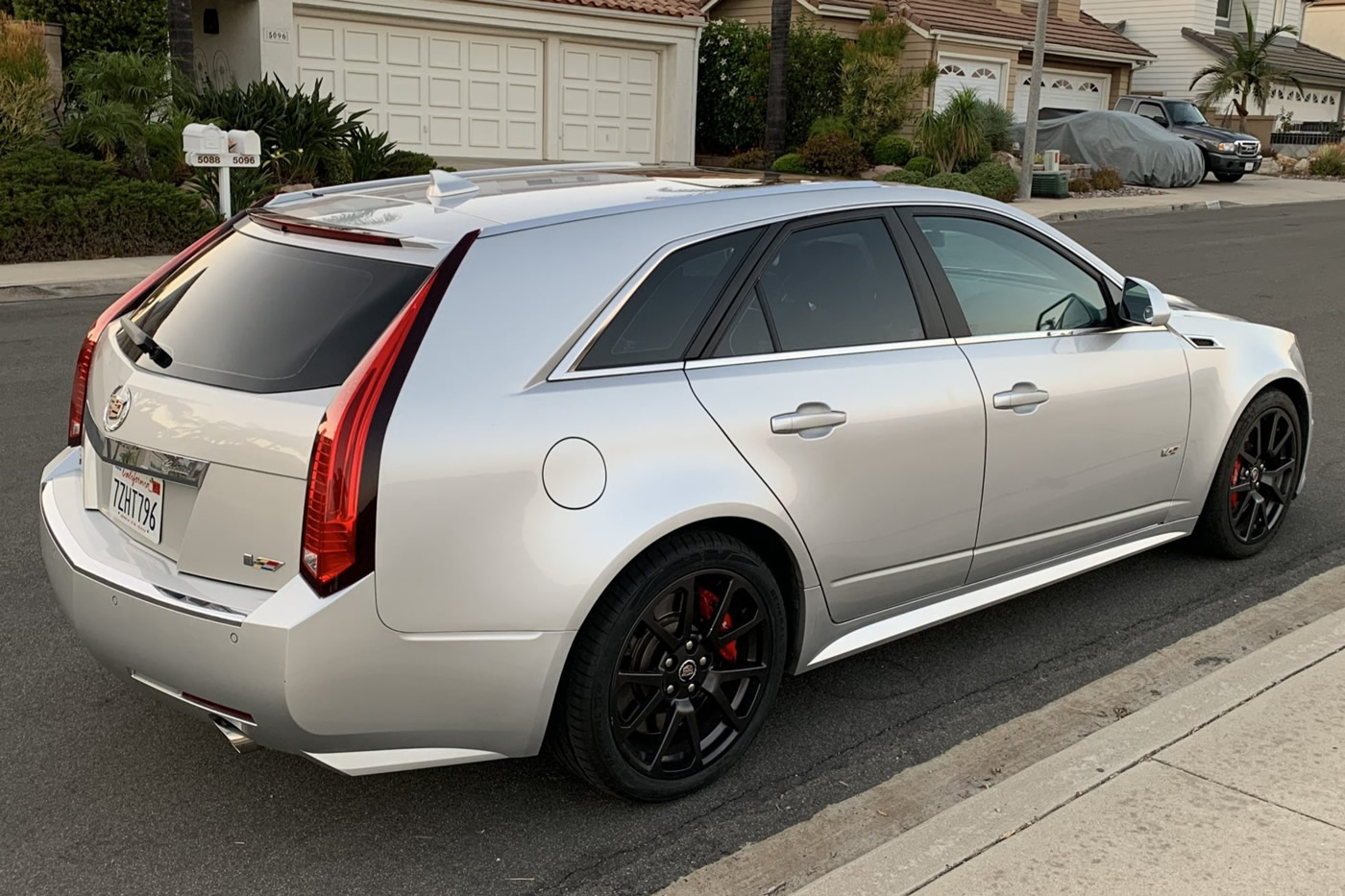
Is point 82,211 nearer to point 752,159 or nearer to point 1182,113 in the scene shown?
point 752,159

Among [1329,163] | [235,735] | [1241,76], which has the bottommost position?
[235,735]

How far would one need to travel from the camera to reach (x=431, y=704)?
124 inches

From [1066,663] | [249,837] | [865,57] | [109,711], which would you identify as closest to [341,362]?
[249,837]

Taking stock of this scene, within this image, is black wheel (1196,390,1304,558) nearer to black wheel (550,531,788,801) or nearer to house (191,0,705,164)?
black wheel (550,531,788,801)

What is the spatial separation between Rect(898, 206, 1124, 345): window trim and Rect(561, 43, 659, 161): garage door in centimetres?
2189

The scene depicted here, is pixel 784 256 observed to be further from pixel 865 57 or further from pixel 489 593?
pixel 865 57

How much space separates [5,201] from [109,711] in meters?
11.4

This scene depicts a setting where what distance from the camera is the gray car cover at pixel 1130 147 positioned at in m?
28.0

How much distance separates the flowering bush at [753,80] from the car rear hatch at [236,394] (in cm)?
2587

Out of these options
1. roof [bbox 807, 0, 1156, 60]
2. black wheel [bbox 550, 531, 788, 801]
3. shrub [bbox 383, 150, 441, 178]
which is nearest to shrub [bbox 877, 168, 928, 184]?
roof [bbox 807, 0, 1156, 60]

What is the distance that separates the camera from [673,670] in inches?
138

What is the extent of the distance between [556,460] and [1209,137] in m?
30.4

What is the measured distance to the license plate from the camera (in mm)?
3322

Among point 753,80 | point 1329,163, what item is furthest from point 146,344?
point 1329,163
